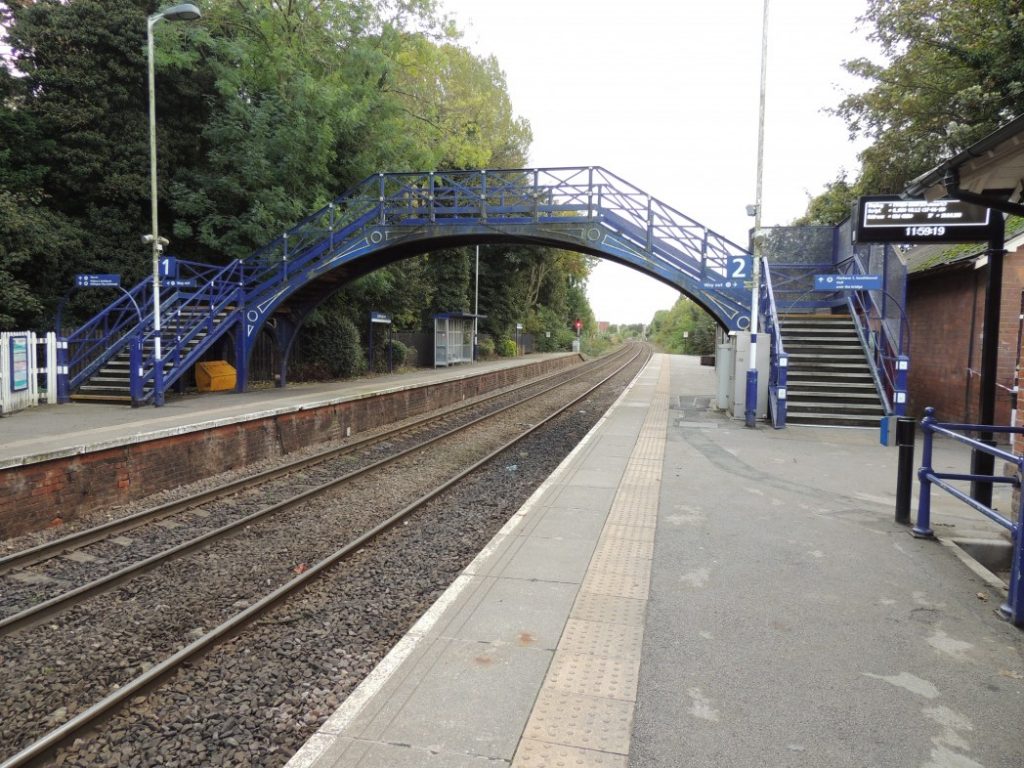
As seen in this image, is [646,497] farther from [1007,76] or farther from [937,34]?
[937,34]

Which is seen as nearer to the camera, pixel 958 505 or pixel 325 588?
pixel 325 588

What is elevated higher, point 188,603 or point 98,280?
point 98,280

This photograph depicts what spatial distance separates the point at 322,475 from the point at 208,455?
5.65 feet

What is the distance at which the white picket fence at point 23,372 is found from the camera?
11.5 m

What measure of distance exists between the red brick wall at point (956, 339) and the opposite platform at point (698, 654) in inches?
250

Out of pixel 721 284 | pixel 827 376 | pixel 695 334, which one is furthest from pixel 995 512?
pixel 695 334

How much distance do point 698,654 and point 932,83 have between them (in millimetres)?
19369

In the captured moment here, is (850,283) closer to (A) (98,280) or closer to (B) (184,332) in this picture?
(B) (184,332)

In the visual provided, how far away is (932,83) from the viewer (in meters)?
17.2

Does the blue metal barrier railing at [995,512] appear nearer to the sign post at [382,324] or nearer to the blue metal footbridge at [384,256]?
the blue metal footbridge at [384,256]

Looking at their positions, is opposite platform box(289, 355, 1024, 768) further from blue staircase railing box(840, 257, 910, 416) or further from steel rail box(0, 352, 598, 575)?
blue staircase railing box(840, 257, 910, 416)

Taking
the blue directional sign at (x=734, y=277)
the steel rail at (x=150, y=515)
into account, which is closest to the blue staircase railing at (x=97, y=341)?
the steel rail at (x=150, y=515)

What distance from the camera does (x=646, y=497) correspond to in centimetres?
740

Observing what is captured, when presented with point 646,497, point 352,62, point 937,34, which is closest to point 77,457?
point 646,497
